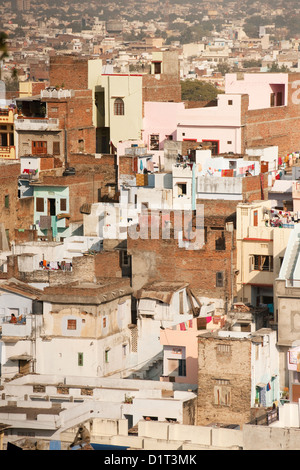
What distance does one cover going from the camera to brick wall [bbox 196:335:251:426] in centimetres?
3650

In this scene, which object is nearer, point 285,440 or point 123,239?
point 285,440

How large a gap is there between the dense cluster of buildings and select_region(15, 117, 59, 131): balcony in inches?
2.4

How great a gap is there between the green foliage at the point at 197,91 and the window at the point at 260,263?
199 feet

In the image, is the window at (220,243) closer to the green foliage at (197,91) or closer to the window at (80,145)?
the window at (80,145)

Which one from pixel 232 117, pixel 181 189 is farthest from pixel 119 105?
pixel 181 189

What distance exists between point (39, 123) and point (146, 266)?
1510cm

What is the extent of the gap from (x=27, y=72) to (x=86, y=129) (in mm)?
71062

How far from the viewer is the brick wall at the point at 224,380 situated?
36500 millimetres

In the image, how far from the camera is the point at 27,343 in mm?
41188

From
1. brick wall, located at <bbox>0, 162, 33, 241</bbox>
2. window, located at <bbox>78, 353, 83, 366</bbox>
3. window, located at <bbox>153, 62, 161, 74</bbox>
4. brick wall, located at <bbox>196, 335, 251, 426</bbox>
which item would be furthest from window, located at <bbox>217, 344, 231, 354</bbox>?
window, located at <bbox>153, 62, 161, 74</bbox>

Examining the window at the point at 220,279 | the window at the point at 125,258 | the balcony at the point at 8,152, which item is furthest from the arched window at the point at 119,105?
the window at the point at 220,279

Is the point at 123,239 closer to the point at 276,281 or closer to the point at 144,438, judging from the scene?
the point at 276,281

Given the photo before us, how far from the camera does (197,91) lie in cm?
10850

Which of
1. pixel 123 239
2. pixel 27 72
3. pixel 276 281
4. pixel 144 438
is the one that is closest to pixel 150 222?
pixel 123 239
